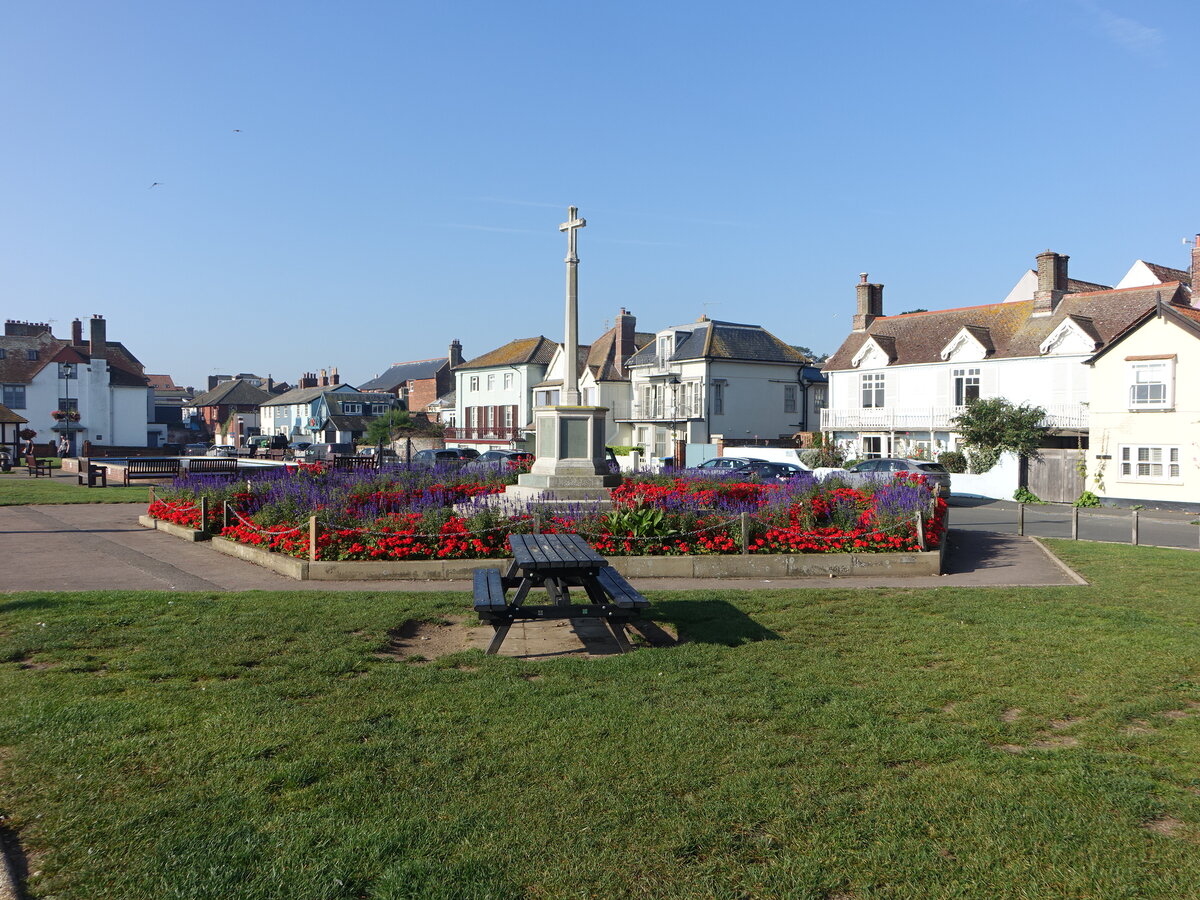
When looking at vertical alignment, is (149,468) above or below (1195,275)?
below

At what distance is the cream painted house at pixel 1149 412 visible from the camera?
30266 millimetres

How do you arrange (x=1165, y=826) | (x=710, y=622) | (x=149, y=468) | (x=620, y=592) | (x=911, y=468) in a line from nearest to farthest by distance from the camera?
(x=1165, y=826) → (x=620, y=592) → (x=710, y=622) → (x=911, y=468) → (x=149, y=468)

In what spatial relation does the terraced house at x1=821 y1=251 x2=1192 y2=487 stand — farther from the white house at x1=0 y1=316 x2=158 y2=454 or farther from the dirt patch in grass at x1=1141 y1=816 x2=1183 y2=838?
the white house at x1=0 y1=316 x2=158 y2=454

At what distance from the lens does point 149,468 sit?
34.6 meters

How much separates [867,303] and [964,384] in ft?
29.8

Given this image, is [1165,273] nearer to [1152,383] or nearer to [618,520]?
[1152,383]

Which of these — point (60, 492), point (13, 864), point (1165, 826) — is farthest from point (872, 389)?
point (13, 864)

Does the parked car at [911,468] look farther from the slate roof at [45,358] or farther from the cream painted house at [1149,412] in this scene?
the slate roof at [45,358]

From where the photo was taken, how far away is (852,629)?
8.94 meters

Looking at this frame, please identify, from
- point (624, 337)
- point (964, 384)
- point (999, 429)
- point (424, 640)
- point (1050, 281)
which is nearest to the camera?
point (424, 640)

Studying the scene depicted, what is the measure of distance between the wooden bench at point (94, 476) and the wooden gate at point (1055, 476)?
3528 cm

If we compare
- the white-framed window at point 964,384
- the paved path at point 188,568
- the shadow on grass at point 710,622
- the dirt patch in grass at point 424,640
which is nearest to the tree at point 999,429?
the white-framed window at point 964,384

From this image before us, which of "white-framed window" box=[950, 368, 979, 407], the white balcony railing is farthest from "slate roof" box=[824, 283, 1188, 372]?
the white balcony railing

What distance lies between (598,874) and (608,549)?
351 inches
